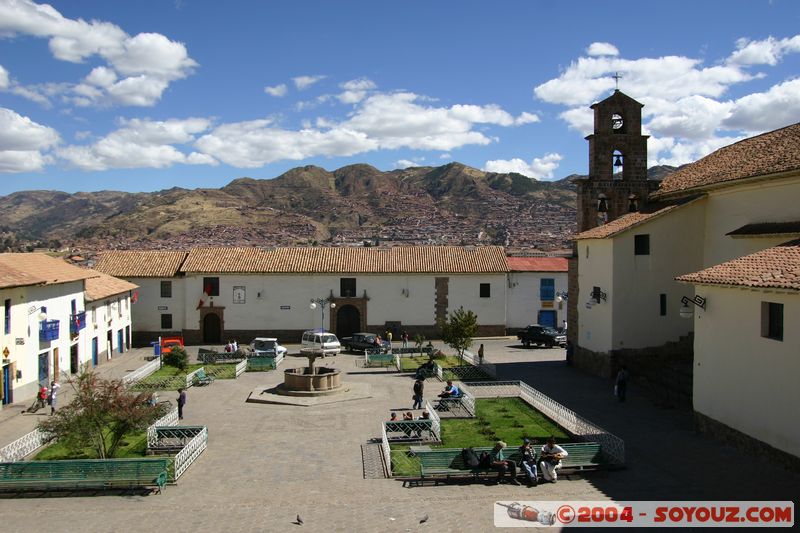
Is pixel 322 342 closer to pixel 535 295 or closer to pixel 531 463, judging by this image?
pixel 535 295

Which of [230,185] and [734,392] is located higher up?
[230,185]

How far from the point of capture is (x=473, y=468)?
558 inches

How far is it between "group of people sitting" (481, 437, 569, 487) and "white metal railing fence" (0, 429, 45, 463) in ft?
34.0

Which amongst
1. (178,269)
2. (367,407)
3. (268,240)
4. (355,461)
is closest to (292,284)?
(178,269)

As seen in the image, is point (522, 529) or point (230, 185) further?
point (230, 185)

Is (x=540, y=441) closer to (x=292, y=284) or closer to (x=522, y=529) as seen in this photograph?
(x=522, y=529)

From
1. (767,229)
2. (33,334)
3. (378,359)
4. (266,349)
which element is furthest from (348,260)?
(767,229)

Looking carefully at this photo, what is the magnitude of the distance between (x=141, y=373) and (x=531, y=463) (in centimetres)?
1905

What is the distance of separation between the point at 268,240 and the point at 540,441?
104 m

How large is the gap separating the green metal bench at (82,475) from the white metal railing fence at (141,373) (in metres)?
11.4

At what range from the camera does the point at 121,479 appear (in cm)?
1382

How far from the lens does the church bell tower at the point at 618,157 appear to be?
2942cm

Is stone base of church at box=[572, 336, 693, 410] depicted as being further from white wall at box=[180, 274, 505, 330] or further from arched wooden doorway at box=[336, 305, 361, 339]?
arched wooden doorway at box=[336, 305, 361, 339]

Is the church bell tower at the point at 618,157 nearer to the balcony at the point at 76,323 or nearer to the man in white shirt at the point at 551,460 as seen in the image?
the man in white shirt at the point at 551,460
